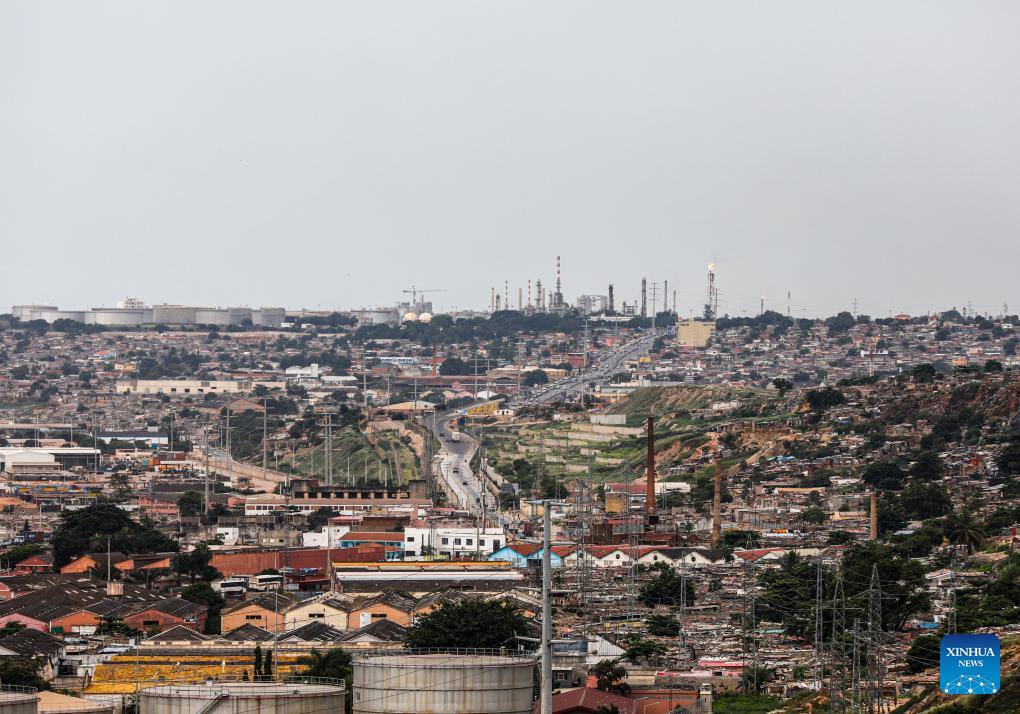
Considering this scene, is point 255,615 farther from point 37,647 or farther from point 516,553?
point 516,553

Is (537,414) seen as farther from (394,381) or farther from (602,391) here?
(394,381)

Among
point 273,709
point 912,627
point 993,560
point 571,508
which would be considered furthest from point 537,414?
point 273,709

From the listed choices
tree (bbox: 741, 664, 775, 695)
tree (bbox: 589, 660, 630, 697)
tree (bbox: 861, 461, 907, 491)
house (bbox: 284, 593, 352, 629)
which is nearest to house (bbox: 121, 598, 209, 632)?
house (bbox: 284, 593, 352, 629)

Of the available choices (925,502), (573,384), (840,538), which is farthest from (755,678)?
(573,384)

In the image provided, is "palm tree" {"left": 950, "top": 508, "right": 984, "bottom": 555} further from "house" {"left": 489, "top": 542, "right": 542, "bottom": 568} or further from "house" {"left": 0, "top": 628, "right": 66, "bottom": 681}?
"house" {"left": 0, "top": 628, "right": 66, "bottom": 681}

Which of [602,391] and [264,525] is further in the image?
[602,391]
